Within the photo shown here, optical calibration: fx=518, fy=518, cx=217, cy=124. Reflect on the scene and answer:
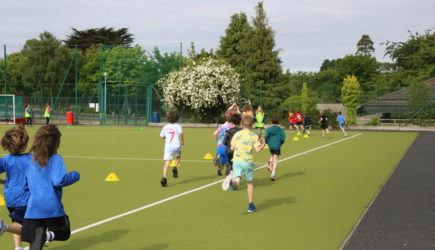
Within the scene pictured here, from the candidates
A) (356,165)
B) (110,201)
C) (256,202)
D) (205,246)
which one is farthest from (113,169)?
(205,246)

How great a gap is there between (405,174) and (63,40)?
258 ft

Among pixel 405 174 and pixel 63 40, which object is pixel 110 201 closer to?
pixel 405 174

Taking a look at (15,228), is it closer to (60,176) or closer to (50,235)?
(50,235)

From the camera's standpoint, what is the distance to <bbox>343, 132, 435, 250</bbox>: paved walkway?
6.07 meters

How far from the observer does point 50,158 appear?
4.67 metres

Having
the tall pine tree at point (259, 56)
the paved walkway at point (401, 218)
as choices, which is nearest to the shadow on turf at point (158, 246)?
the paved walkway at point (401, 218)

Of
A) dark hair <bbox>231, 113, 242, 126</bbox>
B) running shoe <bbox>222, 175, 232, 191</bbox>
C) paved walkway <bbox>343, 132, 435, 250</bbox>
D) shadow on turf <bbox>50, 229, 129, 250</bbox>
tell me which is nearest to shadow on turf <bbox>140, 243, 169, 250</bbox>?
shadow on turf <bbox>50, 229, 129, 250</bbox>

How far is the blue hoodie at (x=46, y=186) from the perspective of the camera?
4590mm

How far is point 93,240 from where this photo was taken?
245 inches

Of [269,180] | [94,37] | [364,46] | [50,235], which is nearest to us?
[50,235]

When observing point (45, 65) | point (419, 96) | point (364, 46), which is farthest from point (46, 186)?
point (364, 46)

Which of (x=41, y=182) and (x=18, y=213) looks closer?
(x=41, y=182)

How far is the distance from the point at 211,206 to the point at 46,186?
4.04 m

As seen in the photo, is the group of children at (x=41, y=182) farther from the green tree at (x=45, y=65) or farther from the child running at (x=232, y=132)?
the green tree at (x=45, y=65)
